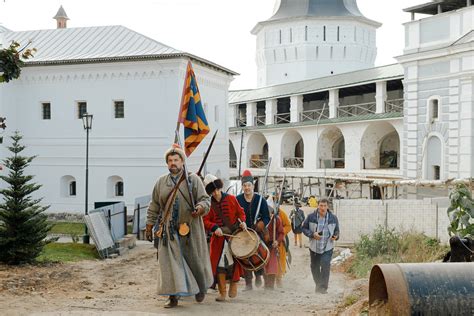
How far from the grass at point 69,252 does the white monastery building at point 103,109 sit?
9212 millimetres

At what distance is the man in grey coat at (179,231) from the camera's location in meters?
6.86

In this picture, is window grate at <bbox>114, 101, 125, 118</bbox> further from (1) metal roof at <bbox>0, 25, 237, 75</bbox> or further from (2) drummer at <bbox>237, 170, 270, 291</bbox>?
(2) drummer at <bbox>237, 170, 270, 291</bbox>

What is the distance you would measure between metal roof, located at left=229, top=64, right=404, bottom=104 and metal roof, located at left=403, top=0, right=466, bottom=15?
561 centimetres

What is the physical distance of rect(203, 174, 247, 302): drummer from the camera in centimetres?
774

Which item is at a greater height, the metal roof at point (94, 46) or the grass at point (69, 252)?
the metal roof at point (94, 46)

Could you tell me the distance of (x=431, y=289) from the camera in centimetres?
430

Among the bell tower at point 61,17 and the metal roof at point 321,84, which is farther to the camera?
the bell tower at point 61,17

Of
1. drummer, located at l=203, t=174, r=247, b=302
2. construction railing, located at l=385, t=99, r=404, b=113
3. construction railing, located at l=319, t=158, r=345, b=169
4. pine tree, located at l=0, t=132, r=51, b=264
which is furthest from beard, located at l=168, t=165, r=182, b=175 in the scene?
construction railing, located at l=319, t=158, r=345, b=169

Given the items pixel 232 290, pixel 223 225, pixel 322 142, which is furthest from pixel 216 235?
pixel 322 142

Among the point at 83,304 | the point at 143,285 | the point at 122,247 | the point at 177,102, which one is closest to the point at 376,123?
the point at 177,102

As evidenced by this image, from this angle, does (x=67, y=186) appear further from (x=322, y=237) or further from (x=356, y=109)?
(x=322, y=237)

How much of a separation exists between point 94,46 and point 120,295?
63.6 ft

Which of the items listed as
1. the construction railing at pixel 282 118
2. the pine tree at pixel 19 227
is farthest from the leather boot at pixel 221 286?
the construction railing at pixel 282 118

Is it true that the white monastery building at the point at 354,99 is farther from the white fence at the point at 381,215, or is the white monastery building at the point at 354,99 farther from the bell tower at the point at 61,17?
the bell tower at the point at 61,17
